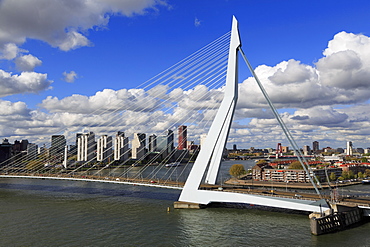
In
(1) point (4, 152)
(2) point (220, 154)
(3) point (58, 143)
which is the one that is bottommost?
(2) point (220, 154)

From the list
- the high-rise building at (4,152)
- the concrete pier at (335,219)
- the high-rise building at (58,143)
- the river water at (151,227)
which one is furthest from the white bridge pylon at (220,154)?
the high-rise building at (4,152)

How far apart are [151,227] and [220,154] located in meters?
5.93

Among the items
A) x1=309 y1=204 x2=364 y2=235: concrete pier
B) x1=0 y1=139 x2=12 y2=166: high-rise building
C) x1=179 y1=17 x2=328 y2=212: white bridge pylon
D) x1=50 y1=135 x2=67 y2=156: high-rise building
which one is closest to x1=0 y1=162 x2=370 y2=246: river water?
x1=309 y1=204 x2=364 y2=235: concrete pier

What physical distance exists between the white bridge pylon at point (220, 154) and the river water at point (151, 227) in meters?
0.80

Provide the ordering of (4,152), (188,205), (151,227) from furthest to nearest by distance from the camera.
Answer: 1. (4,152)
2. (188,205)
3. (151,227)

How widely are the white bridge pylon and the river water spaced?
2.63ft

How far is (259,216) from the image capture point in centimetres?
1515

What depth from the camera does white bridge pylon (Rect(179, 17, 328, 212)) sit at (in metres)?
15.2

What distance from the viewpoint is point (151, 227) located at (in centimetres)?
1320

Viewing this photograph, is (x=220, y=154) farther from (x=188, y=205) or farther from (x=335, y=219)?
(x=335, y=219)

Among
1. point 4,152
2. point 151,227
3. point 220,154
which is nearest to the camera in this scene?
point 151,227

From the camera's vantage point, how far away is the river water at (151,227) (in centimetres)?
1138

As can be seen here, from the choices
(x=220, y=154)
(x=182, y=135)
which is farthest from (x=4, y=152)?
(x=220, y=154)

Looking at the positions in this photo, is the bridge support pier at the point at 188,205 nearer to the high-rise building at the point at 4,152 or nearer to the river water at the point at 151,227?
the river water at the point at 151,227
